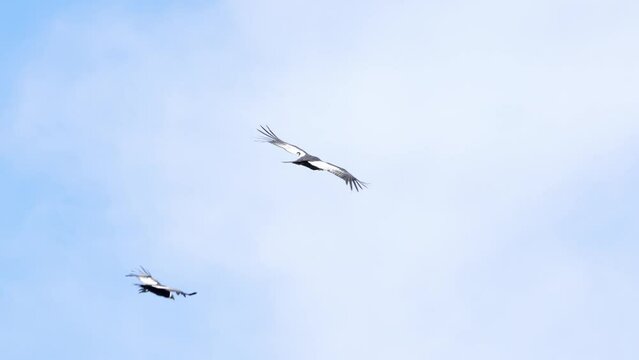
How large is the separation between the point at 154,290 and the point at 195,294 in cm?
535

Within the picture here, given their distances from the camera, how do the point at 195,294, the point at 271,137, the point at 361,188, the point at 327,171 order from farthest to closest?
1. the point at 271,137
2. the point at 327,171
3. the point at 361,188
4. the point at 195,294

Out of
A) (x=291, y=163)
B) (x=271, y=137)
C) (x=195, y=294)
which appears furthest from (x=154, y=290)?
(x=271, y=137)

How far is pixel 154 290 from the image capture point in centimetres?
7681

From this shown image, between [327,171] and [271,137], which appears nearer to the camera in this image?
[327,171]

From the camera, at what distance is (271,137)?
96062 mm

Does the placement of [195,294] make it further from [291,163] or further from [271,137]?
[271,137]

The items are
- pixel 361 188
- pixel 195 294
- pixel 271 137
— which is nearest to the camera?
pixel 195 294

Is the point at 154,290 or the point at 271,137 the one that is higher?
the point at 271,137

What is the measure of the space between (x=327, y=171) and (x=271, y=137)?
9804 millimetres

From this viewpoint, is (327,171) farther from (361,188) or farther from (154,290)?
(154,290)

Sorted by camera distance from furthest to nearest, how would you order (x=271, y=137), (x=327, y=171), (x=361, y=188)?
(x=271, y=137), (x=327, y=171), (x=361, y=188)

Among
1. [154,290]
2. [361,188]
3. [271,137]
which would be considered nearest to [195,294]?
[154,290]

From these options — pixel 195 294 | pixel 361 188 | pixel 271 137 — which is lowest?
pixel 195 294

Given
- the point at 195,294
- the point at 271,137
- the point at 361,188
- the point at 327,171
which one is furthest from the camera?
the point at 271,137
